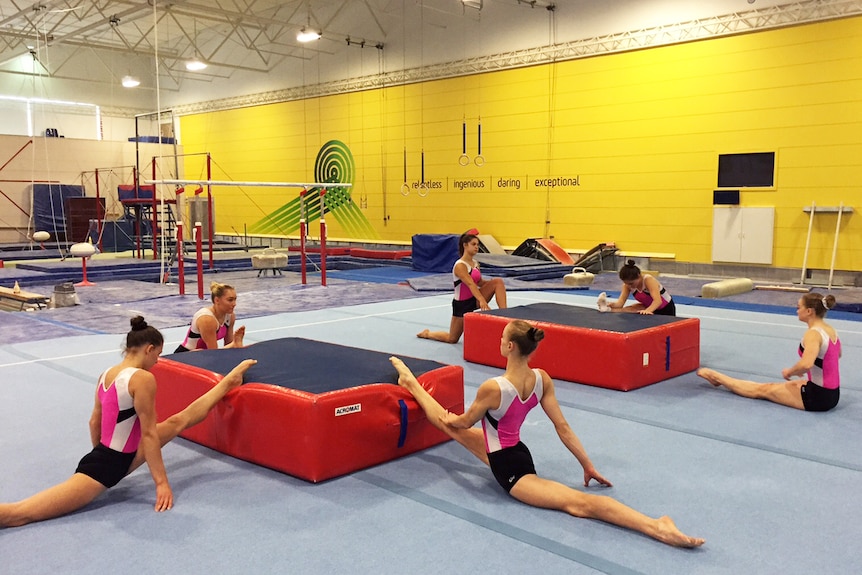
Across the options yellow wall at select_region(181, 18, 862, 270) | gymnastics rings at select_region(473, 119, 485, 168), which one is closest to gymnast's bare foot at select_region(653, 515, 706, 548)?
yellow wall at select_region(181, 18, 862, 270)

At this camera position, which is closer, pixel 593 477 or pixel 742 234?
pixel 593 477

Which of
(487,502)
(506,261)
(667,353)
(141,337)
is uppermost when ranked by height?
(141,337)

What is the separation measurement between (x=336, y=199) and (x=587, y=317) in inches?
600

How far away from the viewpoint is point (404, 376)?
407 cm

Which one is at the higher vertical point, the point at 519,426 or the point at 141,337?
the point at 141,337

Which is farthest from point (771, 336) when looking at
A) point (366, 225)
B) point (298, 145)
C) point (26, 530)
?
point (298, 145)

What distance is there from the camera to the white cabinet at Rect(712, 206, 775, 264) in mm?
12805

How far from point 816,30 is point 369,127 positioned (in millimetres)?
11035

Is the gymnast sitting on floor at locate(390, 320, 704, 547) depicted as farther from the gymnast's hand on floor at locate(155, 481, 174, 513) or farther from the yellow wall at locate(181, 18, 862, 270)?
the yellow wall at locate(181, 18, 862, 270)

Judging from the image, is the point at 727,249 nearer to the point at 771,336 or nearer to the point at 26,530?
the point at 771,336

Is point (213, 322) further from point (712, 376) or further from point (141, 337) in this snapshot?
point (712, 376)

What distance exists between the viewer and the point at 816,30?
12.1 metres

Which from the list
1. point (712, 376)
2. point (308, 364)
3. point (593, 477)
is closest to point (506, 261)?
point (712, 376)

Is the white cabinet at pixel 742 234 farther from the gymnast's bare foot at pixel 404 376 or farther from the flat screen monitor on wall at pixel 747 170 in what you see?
the gymnast's bare foot at pixel 404 376
